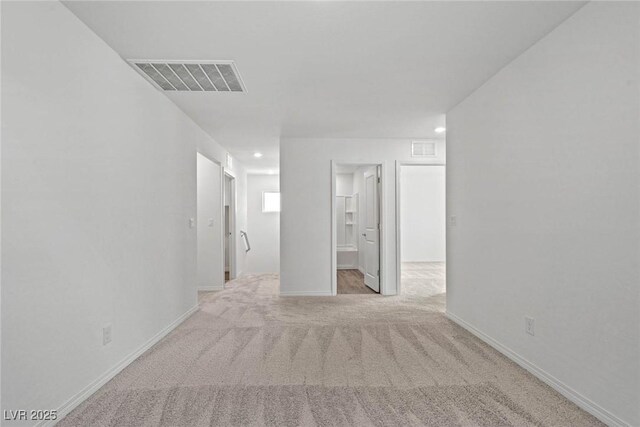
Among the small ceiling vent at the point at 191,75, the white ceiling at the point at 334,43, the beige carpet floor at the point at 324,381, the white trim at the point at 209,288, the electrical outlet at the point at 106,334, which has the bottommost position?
the white trim at the point at 209,288

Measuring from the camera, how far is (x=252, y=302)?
16.5 ft

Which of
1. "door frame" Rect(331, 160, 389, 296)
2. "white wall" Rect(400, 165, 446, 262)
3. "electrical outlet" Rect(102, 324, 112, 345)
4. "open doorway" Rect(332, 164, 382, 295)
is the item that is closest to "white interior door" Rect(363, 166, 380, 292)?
"open doorway" Rect(332, 164, 382, 295)

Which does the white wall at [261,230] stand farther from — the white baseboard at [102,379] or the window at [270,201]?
the white baseboard at [102,379]

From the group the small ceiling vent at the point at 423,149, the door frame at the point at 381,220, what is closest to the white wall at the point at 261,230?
the door frame at the point at 381,220

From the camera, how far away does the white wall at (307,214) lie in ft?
17.9

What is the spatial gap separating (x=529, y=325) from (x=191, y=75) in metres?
3.40

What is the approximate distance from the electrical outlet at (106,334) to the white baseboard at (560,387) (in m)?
3.09

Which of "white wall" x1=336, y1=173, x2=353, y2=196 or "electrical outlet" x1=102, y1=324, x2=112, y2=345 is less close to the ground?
"white wall" x1=336, y1=173, x2=353, y2=196

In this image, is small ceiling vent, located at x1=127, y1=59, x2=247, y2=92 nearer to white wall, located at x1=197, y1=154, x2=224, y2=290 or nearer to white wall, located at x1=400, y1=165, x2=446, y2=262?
white wall, located at x1=197, y1=154, x2=224, y2=290

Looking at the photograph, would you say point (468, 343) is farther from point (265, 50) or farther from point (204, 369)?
point (265, 50)

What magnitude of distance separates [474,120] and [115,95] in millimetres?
3228

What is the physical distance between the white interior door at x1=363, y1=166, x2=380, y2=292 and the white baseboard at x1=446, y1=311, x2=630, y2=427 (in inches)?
95.3

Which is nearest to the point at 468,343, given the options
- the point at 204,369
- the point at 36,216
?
the point at 204,369

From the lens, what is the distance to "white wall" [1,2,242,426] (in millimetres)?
1744
